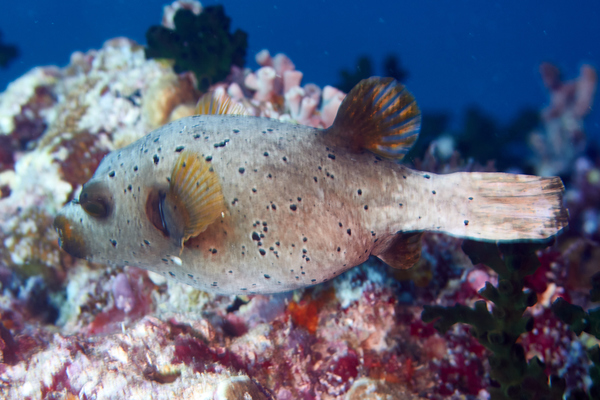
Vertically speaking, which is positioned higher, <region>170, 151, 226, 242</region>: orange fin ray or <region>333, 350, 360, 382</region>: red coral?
<region>170, 151, 226, 242</region>: orange fin ray

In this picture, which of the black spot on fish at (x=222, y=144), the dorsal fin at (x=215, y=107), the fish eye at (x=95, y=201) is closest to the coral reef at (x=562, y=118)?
the dorsal fin at (x=215, y=107)

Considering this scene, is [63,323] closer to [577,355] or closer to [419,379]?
[419,379]

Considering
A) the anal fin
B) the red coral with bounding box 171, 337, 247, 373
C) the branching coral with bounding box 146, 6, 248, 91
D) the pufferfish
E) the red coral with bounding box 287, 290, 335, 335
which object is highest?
the branching coral with bounding box 146, 6, 248, 91

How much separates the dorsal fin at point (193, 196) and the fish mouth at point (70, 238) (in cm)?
99

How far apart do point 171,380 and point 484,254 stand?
95.4 inches

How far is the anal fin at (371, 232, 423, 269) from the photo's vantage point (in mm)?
2164

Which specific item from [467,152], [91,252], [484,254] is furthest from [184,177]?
[467,152]

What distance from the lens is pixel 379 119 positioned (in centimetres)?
203

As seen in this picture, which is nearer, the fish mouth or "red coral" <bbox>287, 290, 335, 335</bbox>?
the fish mouth

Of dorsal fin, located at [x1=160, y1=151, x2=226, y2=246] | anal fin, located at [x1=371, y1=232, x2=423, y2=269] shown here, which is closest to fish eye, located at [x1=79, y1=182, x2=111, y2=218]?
dorsal fin, located at [x1=160, y1=151, x2=226, y2=246]

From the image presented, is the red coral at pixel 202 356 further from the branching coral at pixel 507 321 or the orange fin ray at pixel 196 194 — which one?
the branching coral at pixel 507 321

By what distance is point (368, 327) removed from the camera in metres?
2.71

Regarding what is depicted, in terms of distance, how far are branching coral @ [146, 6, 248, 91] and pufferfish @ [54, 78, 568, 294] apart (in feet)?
9.16

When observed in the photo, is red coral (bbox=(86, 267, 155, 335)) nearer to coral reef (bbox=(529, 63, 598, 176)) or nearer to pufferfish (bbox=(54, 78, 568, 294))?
pufferfish (bbox=(54, 78, 568, 294))
